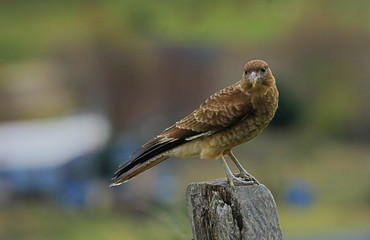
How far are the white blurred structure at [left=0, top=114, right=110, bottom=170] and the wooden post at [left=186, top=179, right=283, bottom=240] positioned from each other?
259 inches

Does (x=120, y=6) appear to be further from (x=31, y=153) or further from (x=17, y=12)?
(x=31, y=153)

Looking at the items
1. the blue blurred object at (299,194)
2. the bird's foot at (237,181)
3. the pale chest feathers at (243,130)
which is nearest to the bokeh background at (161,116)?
the blue blurred object at (299,194)

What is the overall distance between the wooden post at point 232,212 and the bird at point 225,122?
0.27 meters

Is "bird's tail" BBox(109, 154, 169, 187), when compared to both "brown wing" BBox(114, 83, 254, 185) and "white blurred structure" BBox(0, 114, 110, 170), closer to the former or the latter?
"brown wing" BBox(114, 83, 254, 185)

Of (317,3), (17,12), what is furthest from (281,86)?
(17,12)

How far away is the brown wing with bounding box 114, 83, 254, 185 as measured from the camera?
92.0 inches

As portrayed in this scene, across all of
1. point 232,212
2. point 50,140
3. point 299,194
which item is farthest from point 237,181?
point 50,140

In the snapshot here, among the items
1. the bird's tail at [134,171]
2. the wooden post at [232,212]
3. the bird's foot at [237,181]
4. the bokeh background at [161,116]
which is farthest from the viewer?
the bokeh background at [161,116]

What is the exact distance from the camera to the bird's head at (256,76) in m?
2.33

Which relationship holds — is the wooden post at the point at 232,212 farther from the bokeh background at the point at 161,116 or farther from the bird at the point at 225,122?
the bokeh background at the point at 161,116

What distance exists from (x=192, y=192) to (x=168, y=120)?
21.0ft

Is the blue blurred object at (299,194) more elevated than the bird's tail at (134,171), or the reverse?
the blue blurred object at (299,194)

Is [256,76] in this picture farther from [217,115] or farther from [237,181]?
[237,181]

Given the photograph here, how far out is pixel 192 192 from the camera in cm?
209
